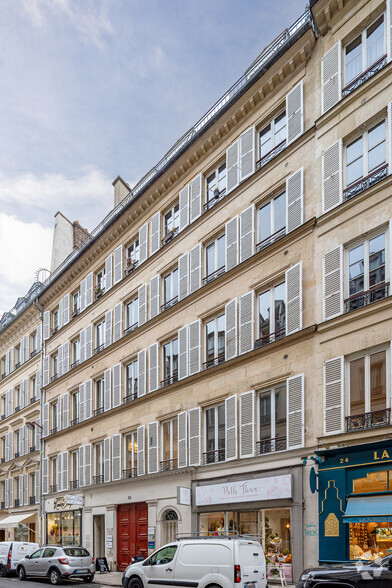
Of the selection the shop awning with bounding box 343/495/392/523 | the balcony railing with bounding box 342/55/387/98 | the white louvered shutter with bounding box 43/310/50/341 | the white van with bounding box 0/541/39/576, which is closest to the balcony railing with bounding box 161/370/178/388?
the white van with bounding box 0/541/39/576

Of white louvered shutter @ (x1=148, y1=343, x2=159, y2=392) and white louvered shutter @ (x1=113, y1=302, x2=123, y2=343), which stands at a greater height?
white louvered shutter @ (x1=113, y1=302, x2=123, y2=343)

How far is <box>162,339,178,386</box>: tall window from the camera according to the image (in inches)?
993

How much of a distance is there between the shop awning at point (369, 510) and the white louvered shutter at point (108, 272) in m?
18.1

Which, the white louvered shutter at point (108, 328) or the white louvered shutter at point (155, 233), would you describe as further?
the white louvered shutter at point (108, 328)

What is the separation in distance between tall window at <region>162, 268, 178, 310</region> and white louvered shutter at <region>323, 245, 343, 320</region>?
8912mm

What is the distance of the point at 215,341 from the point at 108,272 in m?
10.4

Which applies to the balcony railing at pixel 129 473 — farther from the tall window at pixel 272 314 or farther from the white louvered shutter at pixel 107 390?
the tall window at pixel 272 314

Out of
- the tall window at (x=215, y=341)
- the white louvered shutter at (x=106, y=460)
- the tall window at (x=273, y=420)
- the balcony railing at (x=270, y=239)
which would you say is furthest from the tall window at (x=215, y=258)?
the white louvered shutter at (x=106, y=460)

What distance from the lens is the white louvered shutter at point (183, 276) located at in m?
25.0

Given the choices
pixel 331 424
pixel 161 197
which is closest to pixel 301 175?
pixel 331 424

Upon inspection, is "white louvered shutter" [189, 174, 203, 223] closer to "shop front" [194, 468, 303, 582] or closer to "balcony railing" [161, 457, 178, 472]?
"balcony railing" [161, 457, 178, 472]

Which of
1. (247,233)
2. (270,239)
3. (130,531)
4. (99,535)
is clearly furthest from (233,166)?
(99,535)

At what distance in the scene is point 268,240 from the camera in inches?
828

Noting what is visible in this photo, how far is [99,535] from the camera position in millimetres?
29281
